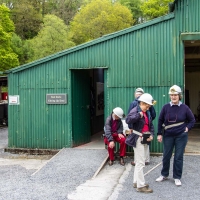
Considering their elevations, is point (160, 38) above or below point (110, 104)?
above

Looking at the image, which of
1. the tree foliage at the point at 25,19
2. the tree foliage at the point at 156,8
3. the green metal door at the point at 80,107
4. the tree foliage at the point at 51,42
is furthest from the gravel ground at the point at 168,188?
the tree foliage at the point at 25,19

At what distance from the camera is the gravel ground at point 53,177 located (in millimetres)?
5379

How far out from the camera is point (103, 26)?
36000 mm

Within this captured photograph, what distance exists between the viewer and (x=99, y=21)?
36.2m

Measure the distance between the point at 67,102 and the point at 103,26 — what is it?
28526 millimetres

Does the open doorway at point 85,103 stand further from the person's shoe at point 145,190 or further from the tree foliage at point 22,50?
the tree foliage at point 22,50

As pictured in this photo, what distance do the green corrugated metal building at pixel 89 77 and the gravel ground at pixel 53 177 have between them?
1.33 m

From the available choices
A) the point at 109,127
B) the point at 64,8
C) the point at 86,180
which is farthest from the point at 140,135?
the point at 64,8

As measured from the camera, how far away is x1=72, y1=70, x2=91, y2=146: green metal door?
927 cm

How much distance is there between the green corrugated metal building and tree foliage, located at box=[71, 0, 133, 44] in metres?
26.7

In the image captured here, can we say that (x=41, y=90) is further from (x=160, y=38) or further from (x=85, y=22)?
(x=85, y=22)

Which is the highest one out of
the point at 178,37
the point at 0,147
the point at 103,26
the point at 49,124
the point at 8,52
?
the point at 103,26

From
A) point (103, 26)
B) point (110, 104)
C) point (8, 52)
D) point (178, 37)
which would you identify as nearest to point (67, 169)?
point (110, 104)

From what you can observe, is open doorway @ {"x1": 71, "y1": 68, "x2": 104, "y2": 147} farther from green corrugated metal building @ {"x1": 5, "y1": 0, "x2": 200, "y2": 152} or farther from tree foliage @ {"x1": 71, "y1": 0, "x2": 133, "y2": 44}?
tree foliage @ {"x1": 71, "y1": 0, "x2": 133, "y2": 44}
